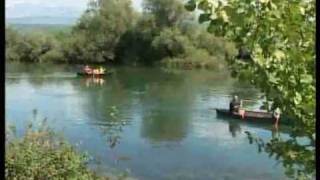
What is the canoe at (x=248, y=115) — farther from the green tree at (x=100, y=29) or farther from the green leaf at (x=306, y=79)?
the green tree at (x=100, y=29)

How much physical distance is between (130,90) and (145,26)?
9283 mm

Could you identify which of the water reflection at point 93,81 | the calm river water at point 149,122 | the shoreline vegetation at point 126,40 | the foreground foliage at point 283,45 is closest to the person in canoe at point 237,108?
the calm river water at point 149,122

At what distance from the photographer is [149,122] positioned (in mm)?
13484

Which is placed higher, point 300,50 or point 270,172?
point 300,50

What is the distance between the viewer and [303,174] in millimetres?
1378

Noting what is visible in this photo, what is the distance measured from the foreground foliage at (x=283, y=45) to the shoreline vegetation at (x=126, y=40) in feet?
78.6

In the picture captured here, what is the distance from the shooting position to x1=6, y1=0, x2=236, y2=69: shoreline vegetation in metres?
26.5

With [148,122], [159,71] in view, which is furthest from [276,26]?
[159,71]

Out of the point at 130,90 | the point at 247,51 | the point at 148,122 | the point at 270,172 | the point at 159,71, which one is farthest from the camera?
the point at 159,71

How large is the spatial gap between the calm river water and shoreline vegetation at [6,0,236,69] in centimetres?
336

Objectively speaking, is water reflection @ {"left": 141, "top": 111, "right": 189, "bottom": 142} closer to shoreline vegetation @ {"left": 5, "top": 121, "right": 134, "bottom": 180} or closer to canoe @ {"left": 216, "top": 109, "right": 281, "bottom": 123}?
canoe @ {"left": 216, "top": 109, "right": 281, "bottom": 123}

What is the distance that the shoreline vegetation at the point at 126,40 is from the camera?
26516 mm

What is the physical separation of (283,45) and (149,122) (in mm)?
12179

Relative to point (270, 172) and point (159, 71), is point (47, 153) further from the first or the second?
point (159, 71)
